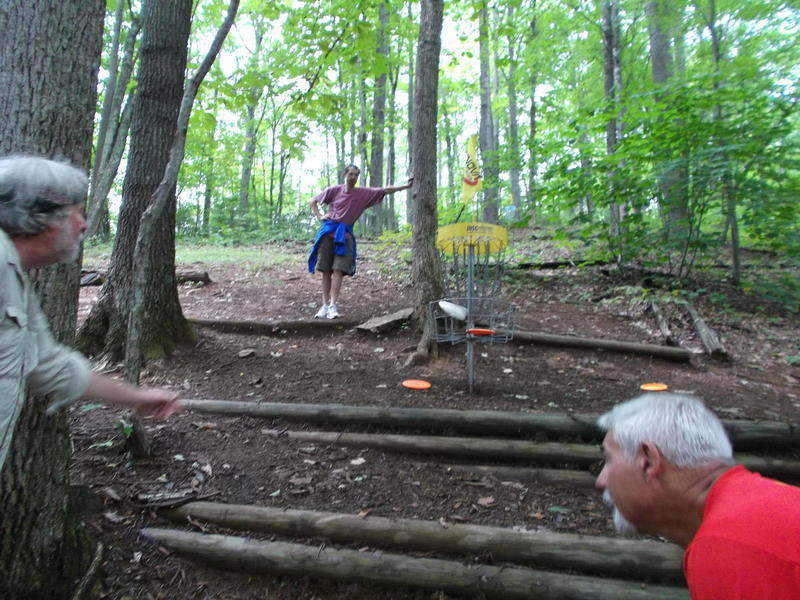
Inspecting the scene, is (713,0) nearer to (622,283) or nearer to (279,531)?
(622,283)

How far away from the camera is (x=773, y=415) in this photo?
13.8 feet

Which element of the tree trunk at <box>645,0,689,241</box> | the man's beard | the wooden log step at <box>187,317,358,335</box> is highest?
the tree trunk at <box>645,0,689,241</box>

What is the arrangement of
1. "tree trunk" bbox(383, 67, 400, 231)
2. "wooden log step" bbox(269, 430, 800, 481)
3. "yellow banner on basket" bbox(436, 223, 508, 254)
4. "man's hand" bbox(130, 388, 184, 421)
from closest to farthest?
"man's hand" bbox(130, 388, 184, 421), "wooden log step" bbox(269, 430, 800, 481), "yellow banner on basket" bbox(436, 223, 508, 254), "tree trunk" bbox(383, 67, 400, 231)

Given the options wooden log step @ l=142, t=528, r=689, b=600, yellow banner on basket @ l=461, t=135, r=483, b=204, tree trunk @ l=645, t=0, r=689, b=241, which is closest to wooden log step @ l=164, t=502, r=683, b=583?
wooden log step @ l=142, t=528, r=689, b=600

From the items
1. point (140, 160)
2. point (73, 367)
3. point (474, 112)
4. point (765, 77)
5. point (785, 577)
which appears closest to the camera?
point (785, 577)

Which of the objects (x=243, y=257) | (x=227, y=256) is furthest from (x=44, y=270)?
A: (x=227, y=256)

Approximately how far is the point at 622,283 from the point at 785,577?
7.98 meters

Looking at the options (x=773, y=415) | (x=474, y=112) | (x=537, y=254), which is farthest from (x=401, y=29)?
(x=474, y=112)

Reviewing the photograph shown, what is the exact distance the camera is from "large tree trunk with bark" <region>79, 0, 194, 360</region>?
473 centimetres

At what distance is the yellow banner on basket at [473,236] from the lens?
4.07 meters

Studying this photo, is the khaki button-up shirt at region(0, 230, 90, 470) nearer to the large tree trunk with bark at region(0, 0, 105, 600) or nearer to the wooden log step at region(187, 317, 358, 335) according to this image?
the large tree trunk with bark at region(0, 0, 105, 600)

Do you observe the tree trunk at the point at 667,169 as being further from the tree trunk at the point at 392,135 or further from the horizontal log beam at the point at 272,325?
the tree trunk at the point at 392,135

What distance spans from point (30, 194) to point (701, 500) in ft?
6.22

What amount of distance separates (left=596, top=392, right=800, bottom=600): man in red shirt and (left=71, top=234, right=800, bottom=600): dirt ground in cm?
154
